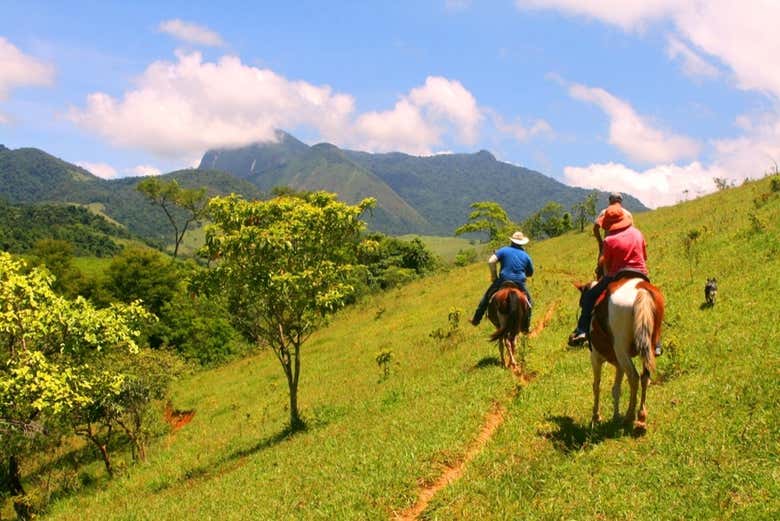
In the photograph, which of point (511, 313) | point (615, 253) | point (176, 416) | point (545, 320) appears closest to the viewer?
point (615, 253)

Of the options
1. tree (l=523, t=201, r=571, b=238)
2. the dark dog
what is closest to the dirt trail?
the dark dog

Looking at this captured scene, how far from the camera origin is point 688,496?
6.37m

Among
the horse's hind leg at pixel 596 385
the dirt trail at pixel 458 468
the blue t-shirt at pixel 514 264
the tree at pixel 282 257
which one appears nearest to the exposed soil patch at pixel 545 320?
the blue t-shirt at pixel 514 264

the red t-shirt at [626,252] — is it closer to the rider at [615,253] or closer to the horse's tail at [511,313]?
the rider at [615,253]

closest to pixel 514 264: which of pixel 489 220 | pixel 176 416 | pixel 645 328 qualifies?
pixel 645 328

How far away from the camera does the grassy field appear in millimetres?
6969

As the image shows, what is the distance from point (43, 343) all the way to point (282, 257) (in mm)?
7659

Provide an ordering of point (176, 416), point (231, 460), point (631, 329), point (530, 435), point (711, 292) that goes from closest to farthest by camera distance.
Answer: point (631, 329)
point (530, 435)
point (711, 292)
point (231, 460)
point (176, 416)

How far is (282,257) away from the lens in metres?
16.5

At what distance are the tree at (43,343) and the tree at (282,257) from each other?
298 centimetres

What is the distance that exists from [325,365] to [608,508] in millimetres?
23258

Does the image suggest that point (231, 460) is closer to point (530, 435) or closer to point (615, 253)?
point (530, 435)

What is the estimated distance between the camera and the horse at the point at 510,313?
45.8 feet

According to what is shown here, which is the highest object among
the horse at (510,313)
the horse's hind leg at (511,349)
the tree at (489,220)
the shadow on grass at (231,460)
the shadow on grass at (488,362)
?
the tree at (489,220)
